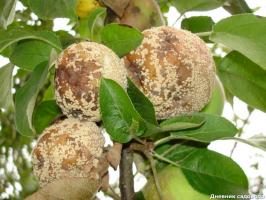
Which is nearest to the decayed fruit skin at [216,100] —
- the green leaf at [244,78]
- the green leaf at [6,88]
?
the green leaf at [244,78]

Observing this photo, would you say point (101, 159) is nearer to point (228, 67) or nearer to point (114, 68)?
point (114, 68)

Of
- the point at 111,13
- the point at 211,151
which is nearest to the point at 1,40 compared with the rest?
the point at 111,13

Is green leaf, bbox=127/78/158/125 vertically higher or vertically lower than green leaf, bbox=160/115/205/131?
higher

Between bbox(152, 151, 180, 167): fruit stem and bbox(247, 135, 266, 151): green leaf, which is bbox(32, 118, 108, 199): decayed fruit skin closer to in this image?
bbox(152, 151, 180, 167): fruit stem

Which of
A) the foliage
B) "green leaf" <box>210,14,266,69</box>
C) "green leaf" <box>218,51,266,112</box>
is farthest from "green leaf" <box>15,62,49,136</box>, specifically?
"green leaf" <box>218,51,266,112</box>

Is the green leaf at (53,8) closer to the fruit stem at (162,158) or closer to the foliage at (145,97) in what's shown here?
the foliage at (145,97)

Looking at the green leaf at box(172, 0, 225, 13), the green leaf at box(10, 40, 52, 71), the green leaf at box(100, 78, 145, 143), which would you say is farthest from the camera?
the green leaf at box(172, 0, 225, 13)
